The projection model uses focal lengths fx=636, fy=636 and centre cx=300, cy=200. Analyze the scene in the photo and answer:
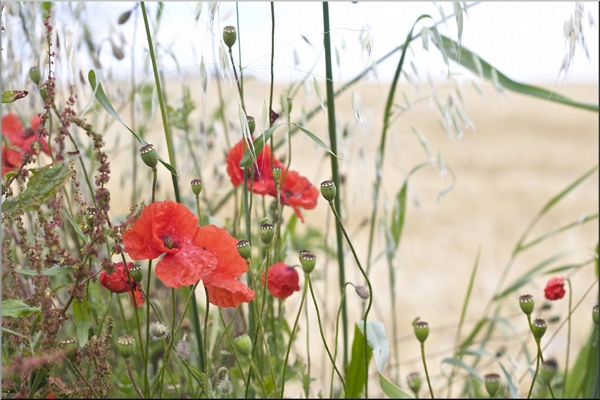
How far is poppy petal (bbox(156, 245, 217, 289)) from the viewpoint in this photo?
0.99ft

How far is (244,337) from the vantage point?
0.34 meters

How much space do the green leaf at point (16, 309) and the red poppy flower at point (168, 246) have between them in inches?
2.0

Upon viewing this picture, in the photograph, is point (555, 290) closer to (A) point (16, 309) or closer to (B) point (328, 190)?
(B) point (328, 190)

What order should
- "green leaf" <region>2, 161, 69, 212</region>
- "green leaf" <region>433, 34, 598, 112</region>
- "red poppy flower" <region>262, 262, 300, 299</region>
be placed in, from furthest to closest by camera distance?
"green leaf" <region>433, 34, 598, 112</region> < "red poppy flower" <region>262, 262, 300, 299</region> < "green leaf" <region>2, 161, 69, 212</region>

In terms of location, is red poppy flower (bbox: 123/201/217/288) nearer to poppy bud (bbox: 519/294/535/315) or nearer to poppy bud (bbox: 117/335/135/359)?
poppy bud (bbox: 117/335/135/359)

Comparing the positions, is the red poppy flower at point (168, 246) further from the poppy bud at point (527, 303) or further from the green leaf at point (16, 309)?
the poppy bud at point (527, 303)

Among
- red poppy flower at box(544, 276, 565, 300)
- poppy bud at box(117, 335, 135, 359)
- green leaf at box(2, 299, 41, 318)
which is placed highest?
red poppy flower at box(544, 276, 565, 300)

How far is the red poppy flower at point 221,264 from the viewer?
32 centimetres

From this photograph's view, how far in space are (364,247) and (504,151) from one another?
98cm

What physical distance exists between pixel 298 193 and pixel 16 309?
203 millimetres

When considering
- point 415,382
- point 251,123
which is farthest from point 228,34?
point 415,382

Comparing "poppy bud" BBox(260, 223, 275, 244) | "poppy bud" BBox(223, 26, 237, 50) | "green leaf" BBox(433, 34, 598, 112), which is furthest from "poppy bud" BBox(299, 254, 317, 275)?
"green leaf" BBox(433, 34, 598, 112)

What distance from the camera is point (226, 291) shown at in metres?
0.32

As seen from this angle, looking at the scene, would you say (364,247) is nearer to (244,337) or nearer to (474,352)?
(474,352)
